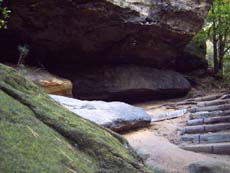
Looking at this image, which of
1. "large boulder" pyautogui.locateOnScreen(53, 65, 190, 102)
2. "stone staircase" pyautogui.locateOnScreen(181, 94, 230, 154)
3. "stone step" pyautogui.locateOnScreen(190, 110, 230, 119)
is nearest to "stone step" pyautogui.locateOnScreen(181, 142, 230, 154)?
"stone staircase" pyautogui.locateOnScreen(181, 94, 230, 154)

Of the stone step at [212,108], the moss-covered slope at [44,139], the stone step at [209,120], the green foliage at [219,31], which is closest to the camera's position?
the moss-covered slope at [44,139]

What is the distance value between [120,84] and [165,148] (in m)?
4.72

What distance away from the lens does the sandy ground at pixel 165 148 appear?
489 centimetres

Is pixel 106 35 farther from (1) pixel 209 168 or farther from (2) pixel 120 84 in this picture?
(1) pixel 209 168

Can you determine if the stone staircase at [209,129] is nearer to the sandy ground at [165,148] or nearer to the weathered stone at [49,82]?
the sandy ground at [165,148]

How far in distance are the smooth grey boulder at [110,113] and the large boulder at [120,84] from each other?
297 cm

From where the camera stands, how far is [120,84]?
10.3 meters

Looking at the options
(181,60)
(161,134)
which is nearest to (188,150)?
(161,134)

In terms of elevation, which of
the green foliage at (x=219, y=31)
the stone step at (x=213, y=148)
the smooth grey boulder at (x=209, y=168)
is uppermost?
the green foliage at (x=219, y=31)

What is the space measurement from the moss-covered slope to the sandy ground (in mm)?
2024

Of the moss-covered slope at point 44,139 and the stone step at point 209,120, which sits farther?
the stone step at point 209,120

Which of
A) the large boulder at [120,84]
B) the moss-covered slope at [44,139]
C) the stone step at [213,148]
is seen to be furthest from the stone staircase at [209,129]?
the moss-covered slope at [44,139]

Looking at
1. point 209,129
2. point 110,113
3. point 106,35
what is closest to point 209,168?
point 209,129

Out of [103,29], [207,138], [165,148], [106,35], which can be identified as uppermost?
[103,29]
